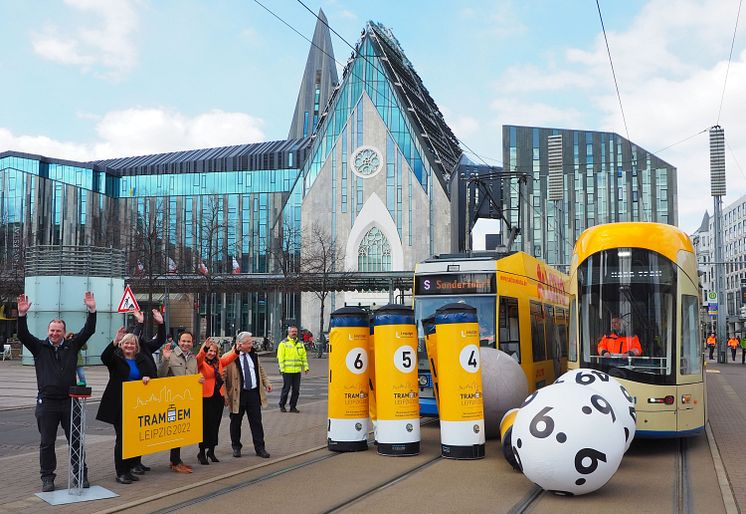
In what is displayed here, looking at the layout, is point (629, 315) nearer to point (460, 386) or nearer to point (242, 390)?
point (460, 386)

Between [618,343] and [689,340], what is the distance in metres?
1.03

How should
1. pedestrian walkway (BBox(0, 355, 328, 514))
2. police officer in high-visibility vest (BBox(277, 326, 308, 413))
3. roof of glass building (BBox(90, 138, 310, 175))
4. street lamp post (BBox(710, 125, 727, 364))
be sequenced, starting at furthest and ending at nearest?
roof of glass building (BBox(90, 138, 310, 175))
street lamp post (BBox(710, 125, 727, 364))
police officer in high-visibility vest (BBox(277, 326, 308, 413))
pedestrian walkway (BBox(0, 355, 328, 514))

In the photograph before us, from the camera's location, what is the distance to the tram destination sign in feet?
47.2

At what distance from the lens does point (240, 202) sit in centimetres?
8412

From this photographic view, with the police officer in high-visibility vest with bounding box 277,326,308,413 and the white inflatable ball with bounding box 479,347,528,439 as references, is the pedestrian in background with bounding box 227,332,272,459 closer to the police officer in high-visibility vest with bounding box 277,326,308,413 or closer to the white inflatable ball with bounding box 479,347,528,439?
the white inflatable ball with bounding box 479,347,528,439

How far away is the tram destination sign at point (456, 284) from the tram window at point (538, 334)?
203 centimetres

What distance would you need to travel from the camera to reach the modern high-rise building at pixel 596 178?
88.2 meters

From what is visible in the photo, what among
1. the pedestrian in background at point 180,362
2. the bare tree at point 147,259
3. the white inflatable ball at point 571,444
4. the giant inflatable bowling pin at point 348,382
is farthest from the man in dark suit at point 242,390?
the bare tree at point 147,259

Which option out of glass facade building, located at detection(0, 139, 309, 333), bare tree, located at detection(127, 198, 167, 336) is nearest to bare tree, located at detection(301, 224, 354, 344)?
bare tree, located at detection(127, 198, 167, 336)

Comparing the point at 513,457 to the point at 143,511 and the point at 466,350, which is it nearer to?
the point at 466,350

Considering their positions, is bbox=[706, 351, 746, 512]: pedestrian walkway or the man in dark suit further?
the man in dark suit

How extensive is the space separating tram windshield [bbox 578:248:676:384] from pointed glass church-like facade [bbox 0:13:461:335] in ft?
177

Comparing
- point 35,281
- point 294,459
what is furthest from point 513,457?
point 35,281

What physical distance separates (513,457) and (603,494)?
1.21 metres
